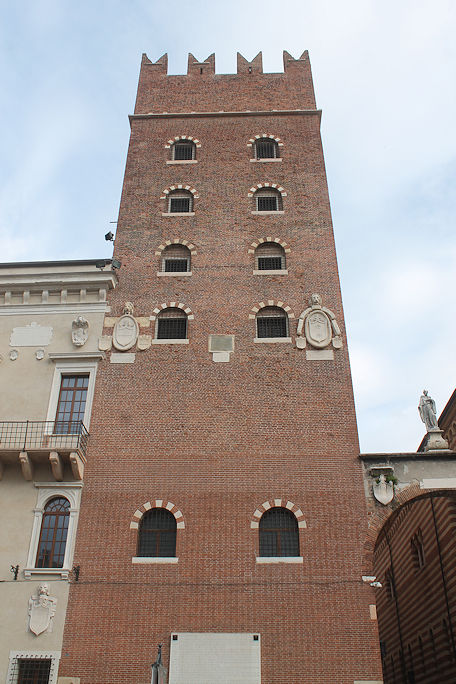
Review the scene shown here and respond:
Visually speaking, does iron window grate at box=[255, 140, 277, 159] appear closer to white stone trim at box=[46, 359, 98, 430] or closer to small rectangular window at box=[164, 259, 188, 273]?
small rectangular window at box=[164, 259, 188, 273]

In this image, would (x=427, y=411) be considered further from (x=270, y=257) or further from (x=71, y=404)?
(x=71, y=404)

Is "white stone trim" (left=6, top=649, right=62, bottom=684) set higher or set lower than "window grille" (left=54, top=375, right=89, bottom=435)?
lower

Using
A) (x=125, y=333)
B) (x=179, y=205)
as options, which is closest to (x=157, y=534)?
(x=125, y=333)

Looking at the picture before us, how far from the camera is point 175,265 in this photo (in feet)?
81.8

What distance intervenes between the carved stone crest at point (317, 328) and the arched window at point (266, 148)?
858 centimetres

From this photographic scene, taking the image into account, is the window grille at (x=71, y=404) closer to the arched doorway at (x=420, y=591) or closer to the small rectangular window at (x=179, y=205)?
the small rectangular window at (x=179, y=205)

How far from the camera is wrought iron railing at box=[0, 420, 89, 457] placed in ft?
65.9

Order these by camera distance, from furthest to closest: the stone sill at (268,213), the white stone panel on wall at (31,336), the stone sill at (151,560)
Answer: the stone sill at (268,213) < the white stone panel on wall at (31,336) < the stone sill at (151,560)

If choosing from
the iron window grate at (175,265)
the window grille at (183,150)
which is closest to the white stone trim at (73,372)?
the iron window grate at (175,265)

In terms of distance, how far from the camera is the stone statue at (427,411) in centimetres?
2142

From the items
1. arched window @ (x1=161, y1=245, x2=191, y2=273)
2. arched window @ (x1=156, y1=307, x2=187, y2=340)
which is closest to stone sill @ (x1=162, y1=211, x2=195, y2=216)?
arched window @ (x1=161, y1=245, x2=191, y2=273)

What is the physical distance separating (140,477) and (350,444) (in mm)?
7057

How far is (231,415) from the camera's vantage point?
20969mm

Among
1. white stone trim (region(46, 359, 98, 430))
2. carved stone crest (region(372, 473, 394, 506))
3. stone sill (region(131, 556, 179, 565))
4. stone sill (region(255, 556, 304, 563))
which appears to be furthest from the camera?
white stone trim (region(46, 359, 98, 430))
